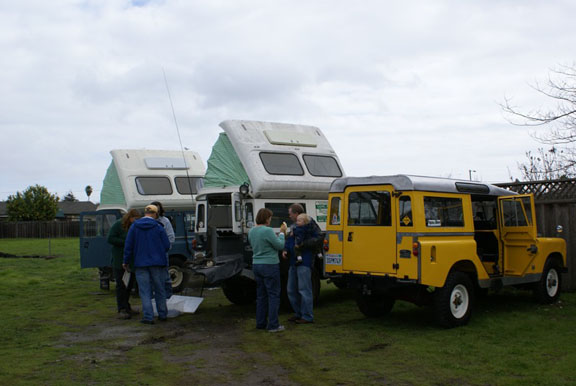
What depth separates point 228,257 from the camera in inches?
418

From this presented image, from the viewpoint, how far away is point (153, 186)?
14719 millimetres

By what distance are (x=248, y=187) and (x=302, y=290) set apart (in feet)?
8.05

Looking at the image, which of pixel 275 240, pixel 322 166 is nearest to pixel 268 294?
pixel 275 240

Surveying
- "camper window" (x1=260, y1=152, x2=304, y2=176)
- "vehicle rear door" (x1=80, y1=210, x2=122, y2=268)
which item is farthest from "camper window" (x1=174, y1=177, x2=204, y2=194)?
"camper window" (x1=260, y1=152, x2=304, y2=176)

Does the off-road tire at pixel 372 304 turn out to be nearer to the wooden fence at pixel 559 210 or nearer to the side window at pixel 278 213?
the side window at pixel 278 213

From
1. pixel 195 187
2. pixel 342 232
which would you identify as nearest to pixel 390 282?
pixel 342 232

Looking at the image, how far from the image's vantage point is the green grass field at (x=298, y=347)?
625cm

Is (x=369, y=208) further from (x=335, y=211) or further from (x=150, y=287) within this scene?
(x=150, y=287)

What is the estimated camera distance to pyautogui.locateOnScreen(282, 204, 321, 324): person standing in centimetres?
927

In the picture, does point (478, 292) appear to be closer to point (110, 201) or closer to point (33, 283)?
point (110, 201)

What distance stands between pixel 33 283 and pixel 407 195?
454 inches

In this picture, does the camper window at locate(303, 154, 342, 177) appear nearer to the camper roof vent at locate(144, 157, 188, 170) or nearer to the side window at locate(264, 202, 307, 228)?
the side window at locate(264, 202, 307, 228)

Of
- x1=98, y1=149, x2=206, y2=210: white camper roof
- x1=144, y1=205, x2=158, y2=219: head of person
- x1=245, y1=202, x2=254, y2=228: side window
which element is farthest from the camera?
x1=98, y1=149, x2=206, y2=210: white camper roof

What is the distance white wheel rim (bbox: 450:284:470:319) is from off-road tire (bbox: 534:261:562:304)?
2361mm
